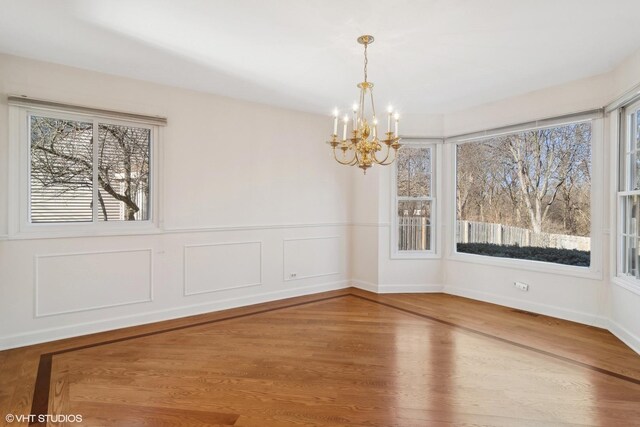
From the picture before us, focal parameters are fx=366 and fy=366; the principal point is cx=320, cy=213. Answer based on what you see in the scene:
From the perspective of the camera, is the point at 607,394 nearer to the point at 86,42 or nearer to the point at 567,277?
the point at 567,277

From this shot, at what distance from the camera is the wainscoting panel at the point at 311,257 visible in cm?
502

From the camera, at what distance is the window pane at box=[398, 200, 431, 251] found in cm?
532

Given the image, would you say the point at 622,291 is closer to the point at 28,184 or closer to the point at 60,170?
the point at 60,170

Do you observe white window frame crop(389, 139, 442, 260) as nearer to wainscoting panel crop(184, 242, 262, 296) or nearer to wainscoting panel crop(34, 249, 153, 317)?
wainscoting panel crop(184, 242, 262, 296)

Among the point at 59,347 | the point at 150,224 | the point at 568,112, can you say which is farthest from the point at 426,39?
the point at 59,347

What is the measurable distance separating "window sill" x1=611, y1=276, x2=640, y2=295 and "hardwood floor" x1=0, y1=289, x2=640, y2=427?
0.51 m

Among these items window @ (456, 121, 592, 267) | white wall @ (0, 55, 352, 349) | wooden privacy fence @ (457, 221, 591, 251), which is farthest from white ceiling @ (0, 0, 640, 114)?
wooden privacy fence @ (457, 221, 591, 251)

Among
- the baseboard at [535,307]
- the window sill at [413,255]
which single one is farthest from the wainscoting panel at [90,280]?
the baseboard at [535,307]

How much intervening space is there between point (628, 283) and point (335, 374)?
281 centimetres

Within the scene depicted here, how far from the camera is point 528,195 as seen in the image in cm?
447

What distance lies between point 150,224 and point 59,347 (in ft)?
4.50

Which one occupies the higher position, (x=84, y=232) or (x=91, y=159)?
(x=91, y=159)

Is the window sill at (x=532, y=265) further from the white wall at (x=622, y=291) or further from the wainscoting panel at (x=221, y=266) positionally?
the wainscoting panel at (x=221, y=266)

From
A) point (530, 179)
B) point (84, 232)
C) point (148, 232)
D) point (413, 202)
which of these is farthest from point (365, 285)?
point (84, 232)
